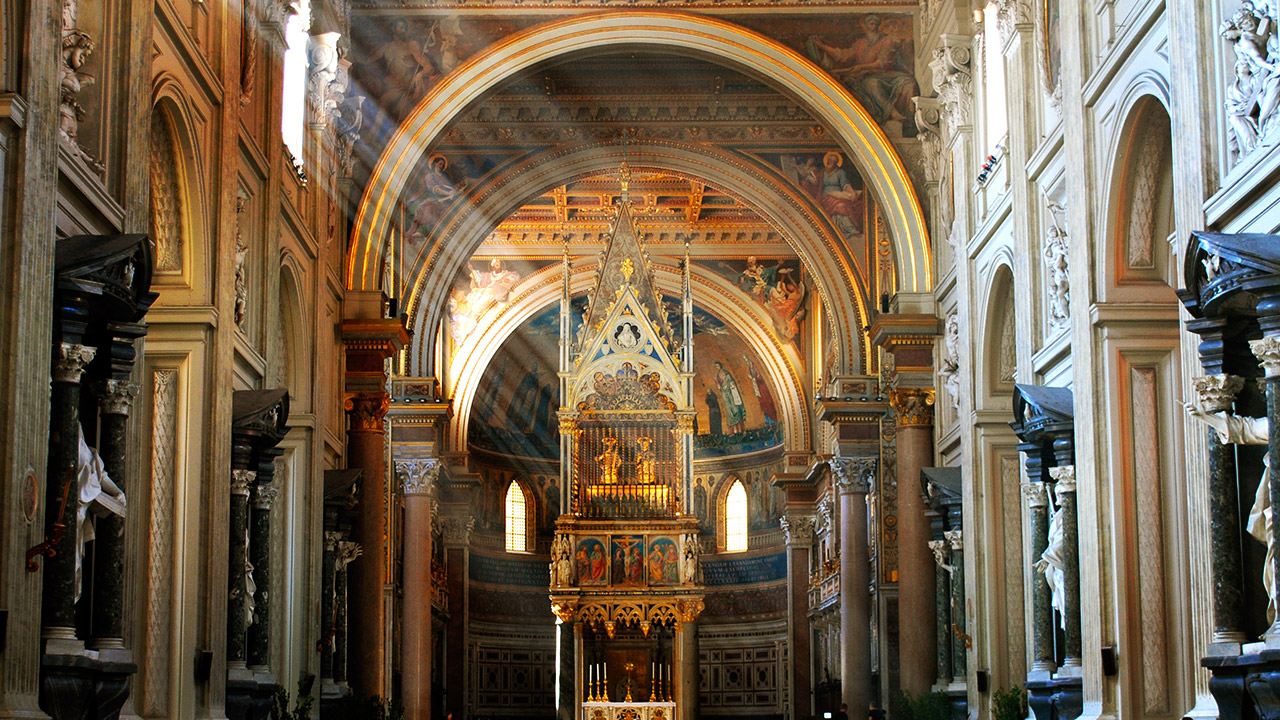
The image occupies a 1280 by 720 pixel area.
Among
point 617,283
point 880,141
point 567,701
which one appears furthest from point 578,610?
point 880,141

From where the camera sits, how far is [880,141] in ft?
88.1

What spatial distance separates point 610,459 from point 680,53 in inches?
491

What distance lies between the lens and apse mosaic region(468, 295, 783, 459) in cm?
4456

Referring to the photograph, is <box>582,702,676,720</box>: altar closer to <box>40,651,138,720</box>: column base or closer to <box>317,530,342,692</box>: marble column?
<box>317,530,342,692</box>: marble column

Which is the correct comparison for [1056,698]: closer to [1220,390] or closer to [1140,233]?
[1140,233]

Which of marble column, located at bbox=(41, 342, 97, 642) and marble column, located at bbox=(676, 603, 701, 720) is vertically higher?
marble column, located at bbox=(41, 342, 97, 642)

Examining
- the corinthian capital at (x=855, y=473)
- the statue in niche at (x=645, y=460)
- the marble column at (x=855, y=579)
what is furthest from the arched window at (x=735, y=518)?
the corinthian capital at (x=855, y=473)

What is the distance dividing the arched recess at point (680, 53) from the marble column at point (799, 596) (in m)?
16.1

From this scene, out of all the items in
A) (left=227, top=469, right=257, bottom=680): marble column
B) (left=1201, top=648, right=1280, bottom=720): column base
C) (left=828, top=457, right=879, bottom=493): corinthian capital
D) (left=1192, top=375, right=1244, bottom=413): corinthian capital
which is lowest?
(left=1201, top=648, right=1280, bottom=720): column base

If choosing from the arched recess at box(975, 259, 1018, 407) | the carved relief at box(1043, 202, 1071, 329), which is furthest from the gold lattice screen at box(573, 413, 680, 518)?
the carved relief at box(1043, 202, 1071, 329)

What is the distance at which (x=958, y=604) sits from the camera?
2281 centimetres

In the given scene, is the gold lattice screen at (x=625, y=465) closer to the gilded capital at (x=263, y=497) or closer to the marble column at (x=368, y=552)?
the marble column at (x=368, y=552)

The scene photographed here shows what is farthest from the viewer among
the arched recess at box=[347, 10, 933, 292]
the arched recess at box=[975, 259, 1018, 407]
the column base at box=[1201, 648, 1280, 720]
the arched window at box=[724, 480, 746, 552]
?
the arched window at box=[724, 480, 746, 552]

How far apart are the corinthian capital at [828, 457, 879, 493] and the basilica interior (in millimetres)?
69
